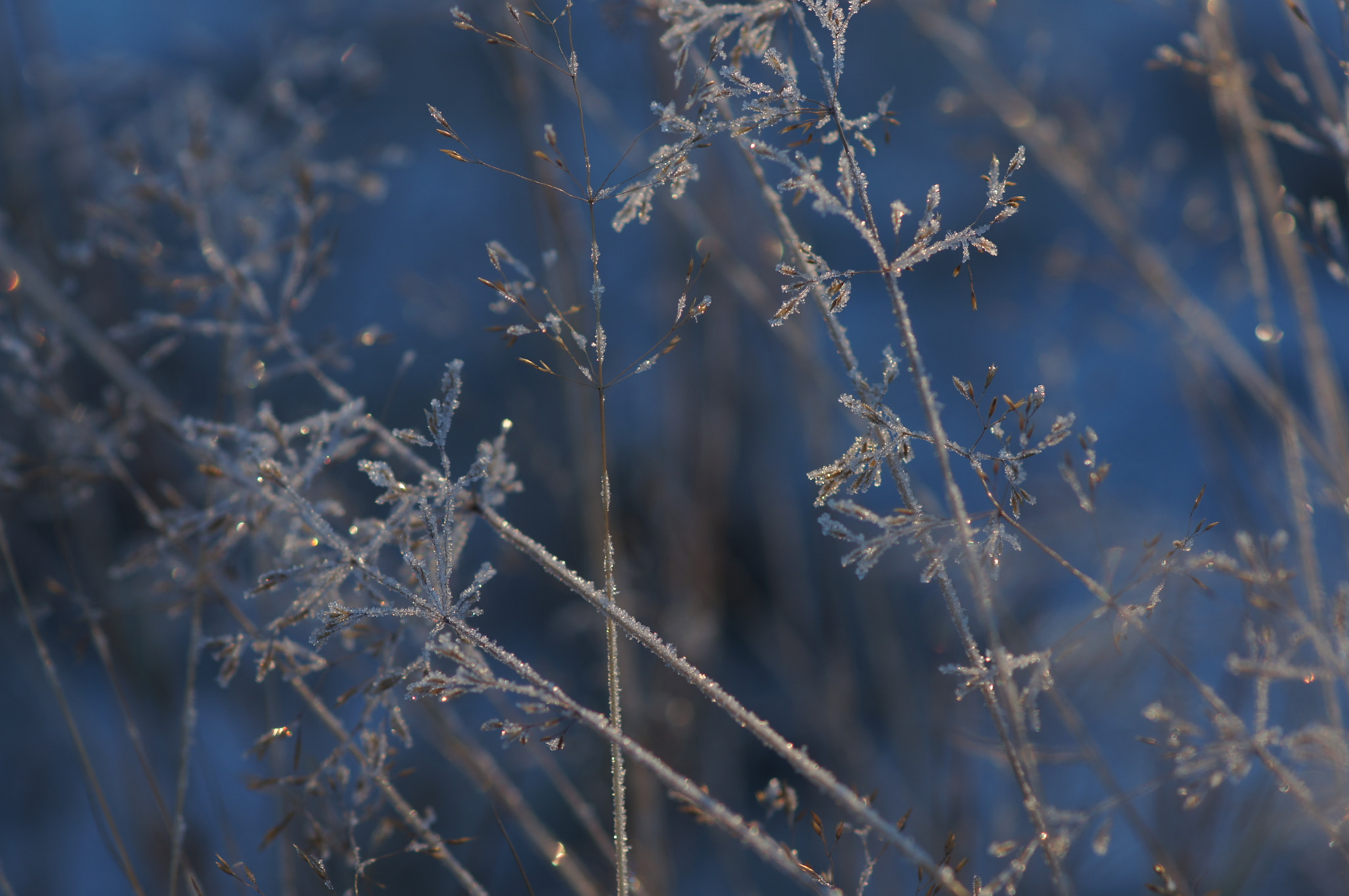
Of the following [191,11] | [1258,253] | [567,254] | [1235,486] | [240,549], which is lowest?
[1235,486]

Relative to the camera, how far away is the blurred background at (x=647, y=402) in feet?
5.50

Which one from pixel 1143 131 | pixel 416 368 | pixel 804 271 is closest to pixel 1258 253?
pixel 804 271

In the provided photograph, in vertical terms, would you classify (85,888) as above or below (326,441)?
below

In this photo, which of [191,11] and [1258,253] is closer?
[1258,253]

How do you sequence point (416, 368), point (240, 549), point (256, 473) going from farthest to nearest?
point (416, 368)
point (240, 549)
point (256, 473)

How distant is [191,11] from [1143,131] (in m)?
4.20

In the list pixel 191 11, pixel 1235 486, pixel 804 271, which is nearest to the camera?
Result: pixel 804 271

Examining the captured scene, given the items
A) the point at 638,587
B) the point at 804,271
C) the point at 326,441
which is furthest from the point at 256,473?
the point at 638,587

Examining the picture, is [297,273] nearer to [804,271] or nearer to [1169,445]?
[804,271]

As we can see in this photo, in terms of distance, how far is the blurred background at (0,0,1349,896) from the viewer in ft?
5.50

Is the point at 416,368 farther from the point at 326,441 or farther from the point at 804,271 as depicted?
the point at 804,271

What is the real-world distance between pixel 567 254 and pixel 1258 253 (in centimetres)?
124

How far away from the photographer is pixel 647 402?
299 centimetres

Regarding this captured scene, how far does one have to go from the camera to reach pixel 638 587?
229 cm
